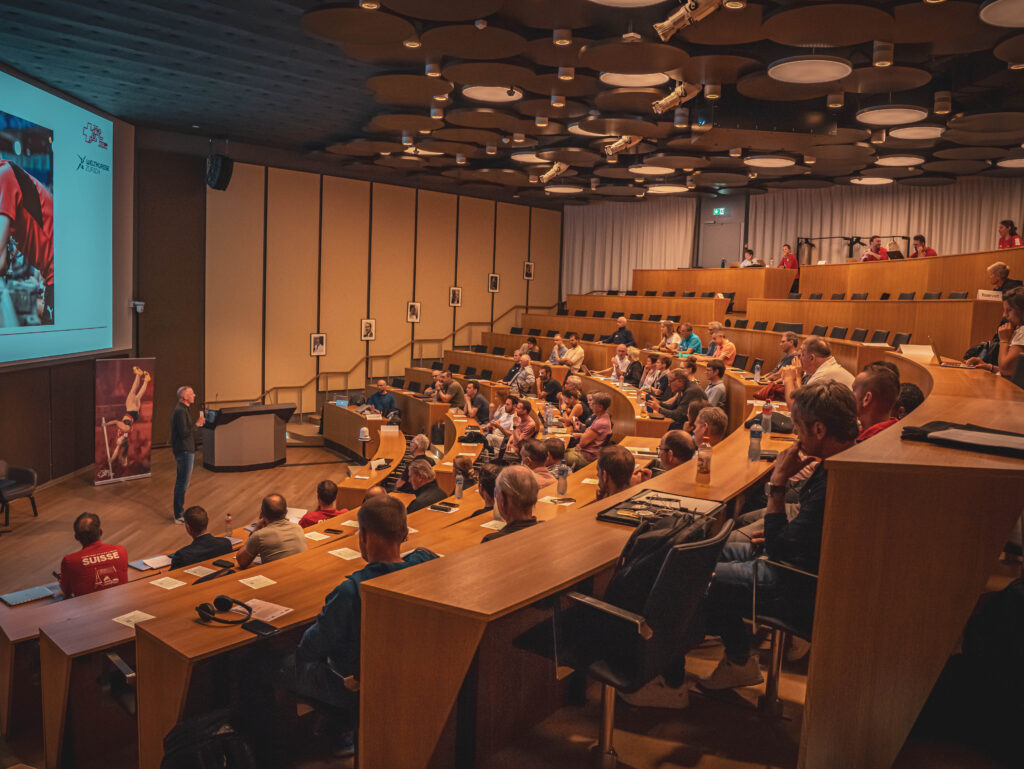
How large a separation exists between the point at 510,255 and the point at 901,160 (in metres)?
8.62

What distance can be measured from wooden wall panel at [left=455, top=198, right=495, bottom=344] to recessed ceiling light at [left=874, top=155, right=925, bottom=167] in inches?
323

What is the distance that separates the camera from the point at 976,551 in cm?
189

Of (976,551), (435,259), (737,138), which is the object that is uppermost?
(737,138)

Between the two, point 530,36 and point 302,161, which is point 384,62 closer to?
point 530,36

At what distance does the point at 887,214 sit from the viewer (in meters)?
14.9

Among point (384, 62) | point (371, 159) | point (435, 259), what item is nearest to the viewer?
point (384, 62)

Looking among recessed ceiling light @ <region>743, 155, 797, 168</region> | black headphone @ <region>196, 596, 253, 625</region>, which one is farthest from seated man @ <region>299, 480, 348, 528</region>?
recessed ceiling light @ <region>743, 155, 797, 168</region>

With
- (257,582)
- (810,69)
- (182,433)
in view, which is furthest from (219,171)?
(257,582)

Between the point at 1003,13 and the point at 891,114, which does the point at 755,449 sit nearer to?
the point at 1003,13

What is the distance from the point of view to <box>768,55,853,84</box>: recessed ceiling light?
258 inches

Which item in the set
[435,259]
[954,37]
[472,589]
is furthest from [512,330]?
[472,589]

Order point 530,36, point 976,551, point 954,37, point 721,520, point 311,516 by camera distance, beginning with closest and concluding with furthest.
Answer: point 976,551, point 721,520, point 311,516, point 954,37, point 530,36

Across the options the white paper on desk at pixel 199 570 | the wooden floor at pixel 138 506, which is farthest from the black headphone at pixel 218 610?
the wooden floor at pixel 138 506

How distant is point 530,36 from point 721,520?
5.38 metres
